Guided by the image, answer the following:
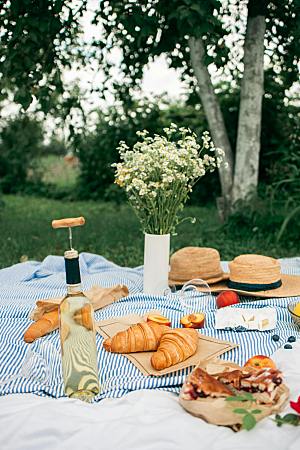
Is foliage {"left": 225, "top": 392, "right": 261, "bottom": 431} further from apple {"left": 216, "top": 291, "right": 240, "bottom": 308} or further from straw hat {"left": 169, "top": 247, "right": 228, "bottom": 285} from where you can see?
straw hat {"left": 169, "top": 247, "right": 228, "bottom": 285}

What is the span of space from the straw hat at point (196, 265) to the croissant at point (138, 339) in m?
1.07

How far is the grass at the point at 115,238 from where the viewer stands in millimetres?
6078

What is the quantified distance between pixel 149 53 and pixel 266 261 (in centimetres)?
403

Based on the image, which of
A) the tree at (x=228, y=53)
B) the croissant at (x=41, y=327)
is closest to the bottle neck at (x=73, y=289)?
the croissant at (x=41, y=327)

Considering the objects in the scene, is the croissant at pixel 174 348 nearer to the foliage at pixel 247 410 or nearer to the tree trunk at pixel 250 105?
the foliage at pixel 247 410

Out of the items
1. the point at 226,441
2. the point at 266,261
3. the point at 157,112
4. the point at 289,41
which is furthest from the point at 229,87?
the point at 226,441

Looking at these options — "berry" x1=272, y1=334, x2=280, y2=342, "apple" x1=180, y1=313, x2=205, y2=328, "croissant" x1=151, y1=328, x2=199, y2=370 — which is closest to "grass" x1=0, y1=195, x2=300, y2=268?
"apple" x1=180, y1=313, x2=205, y2=328

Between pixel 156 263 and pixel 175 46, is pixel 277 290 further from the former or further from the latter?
pixel 175 46

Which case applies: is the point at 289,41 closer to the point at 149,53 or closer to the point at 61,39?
the point at 149,53

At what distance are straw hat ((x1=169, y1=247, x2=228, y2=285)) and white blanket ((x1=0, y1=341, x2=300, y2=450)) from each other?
5.07 ft

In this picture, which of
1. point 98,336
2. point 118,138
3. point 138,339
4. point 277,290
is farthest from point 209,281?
point 118,138

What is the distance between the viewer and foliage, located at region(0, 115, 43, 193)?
12.2 meters

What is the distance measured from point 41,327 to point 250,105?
181 inches

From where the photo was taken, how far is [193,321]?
3000 mm
